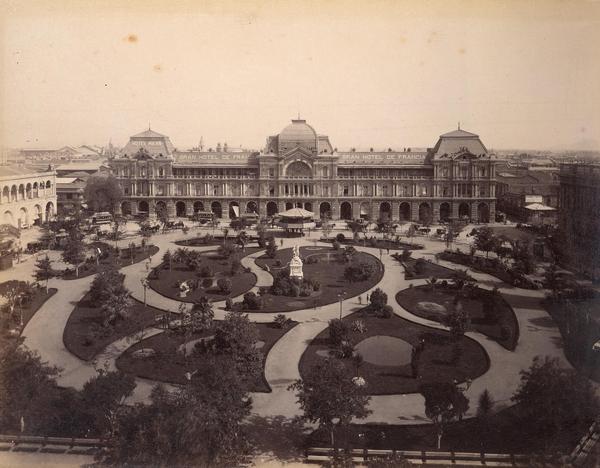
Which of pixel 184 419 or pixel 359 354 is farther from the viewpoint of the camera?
pixel 359 354

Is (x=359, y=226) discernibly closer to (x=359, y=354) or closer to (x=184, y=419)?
(x=359, y=354)

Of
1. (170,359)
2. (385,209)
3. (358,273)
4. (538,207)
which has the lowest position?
(170,359)

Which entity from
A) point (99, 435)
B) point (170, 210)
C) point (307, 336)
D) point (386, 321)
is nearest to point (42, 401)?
point (99, 435)

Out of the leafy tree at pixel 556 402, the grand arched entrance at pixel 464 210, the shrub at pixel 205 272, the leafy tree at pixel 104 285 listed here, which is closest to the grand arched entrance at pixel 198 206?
the shrub at pixel 205 272

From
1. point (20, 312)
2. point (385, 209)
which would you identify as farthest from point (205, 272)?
point (385, 209)

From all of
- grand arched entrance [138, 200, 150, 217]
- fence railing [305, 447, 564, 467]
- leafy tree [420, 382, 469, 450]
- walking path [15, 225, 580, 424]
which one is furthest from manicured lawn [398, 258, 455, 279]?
grand arched entrance [138, 200, 150, 217]

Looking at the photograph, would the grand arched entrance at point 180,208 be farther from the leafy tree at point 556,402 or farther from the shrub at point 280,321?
the leafy tree at point 556,402

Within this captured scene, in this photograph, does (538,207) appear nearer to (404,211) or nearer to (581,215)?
(404,211)
